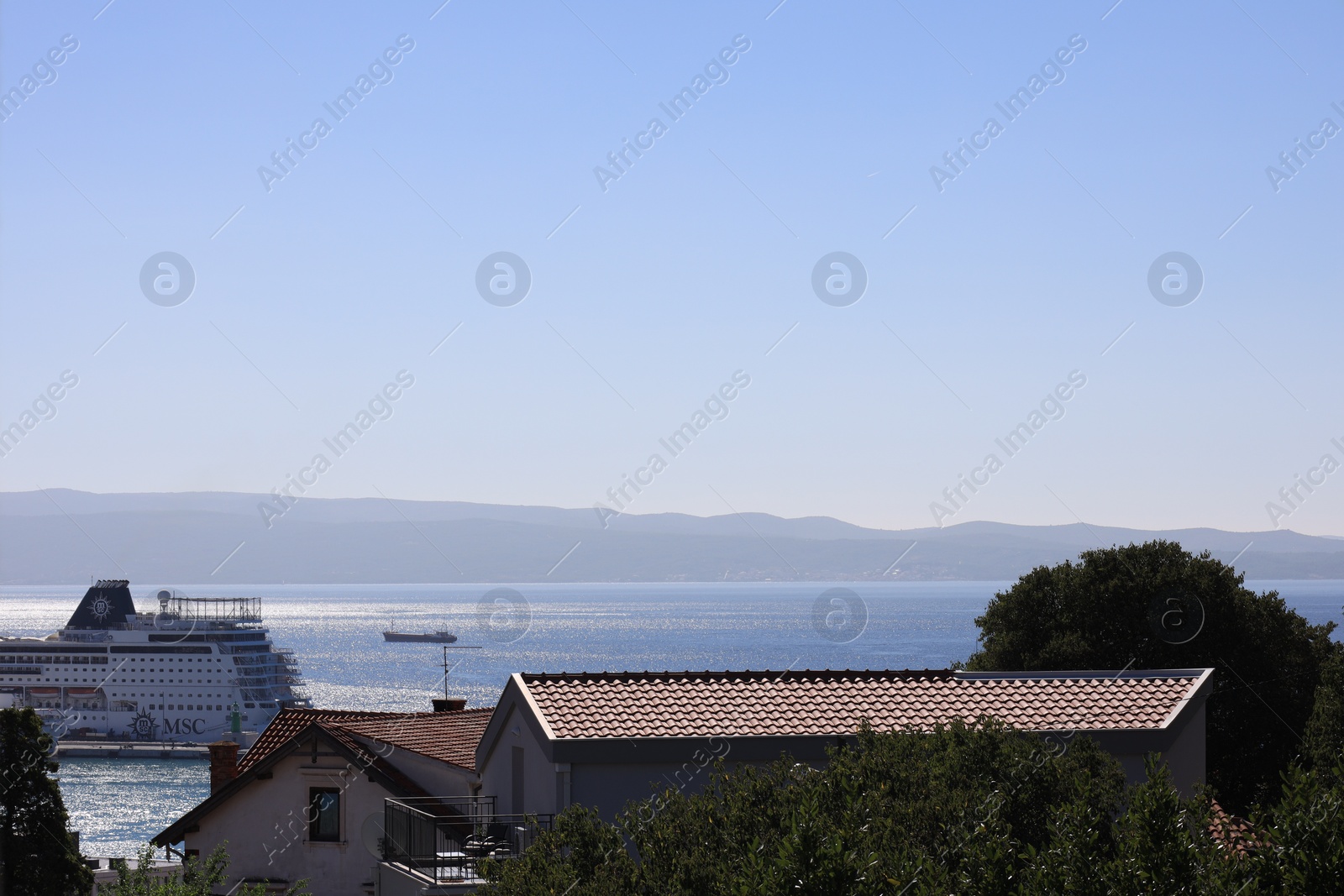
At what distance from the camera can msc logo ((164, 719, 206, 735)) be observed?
12900cm

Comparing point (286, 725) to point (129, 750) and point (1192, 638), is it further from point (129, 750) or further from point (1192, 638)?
point (129, 750)

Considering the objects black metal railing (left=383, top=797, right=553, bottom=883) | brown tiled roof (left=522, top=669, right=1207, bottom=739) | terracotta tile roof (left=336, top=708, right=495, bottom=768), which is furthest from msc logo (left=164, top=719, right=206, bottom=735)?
brown tiled roof (left=522, top=669, right=1207, bottom=739)

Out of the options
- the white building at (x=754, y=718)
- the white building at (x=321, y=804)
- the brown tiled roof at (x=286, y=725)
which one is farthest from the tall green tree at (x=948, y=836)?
the brown tiled roof at (x=286, y=725)

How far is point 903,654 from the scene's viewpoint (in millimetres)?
178625

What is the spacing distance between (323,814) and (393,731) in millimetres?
2632

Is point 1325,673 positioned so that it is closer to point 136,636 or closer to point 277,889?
point 277,889

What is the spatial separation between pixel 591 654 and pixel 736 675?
181 metres

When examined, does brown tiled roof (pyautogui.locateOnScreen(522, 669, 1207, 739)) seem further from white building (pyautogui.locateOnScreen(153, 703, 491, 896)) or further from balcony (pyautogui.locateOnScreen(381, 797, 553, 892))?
white building (pyautogui.locateOnScreen(153, 703, 491, 896))

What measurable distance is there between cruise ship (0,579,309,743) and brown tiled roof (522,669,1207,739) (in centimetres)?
11893

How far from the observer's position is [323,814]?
2189 centimetres

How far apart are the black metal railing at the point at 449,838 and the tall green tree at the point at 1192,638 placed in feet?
63.7

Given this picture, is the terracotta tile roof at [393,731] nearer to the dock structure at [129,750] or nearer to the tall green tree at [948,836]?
the tall green tree at [948,836]

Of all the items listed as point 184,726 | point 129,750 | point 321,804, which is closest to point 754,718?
point 321,804

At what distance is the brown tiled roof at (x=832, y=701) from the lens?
1723 cm
